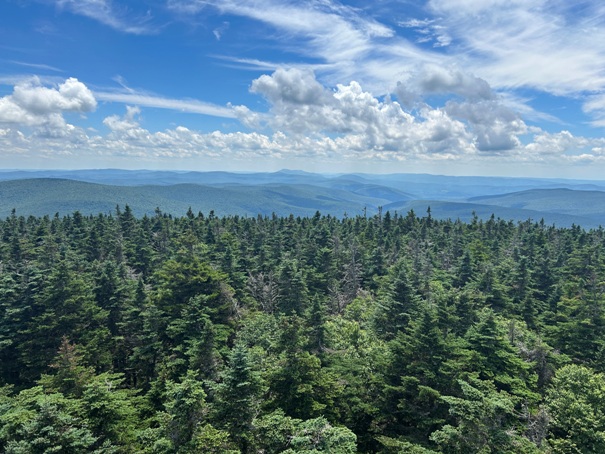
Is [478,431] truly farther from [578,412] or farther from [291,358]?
[291,358]

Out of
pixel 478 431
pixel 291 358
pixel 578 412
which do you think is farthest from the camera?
pixel 291 358

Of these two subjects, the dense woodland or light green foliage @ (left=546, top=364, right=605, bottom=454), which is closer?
the dense woodland

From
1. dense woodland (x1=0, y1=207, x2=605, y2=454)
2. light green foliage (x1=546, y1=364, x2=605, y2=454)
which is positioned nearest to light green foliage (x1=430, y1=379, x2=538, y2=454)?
dense woodland (x1=0, y1=207, x2=605, y2=454)

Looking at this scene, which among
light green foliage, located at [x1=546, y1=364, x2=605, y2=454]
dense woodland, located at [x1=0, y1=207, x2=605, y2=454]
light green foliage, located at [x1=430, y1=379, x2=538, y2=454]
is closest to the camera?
light green foliage, located at [x1=430, y1=379, x2=538, y2=454]

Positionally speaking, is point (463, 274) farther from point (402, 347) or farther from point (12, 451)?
point (12, 451)

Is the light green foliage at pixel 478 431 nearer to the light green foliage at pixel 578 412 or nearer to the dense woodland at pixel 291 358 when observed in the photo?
the dense woodland at pixel 291 358

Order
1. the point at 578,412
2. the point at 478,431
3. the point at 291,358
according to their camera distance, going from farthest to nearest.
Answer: the point at 291,358
the point at 578,412
the point at 478,431

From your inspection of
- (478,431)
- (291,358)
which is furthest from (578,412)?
(291,358)

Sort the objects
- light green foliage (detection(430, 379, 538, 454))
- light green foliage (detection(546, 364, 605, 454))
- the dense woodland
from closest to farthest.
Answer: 1. light green foliage (detection(430, 379, 538, 454))
2. the dense woodland
3. light green foliage (detection(546, 364, 605, 454))

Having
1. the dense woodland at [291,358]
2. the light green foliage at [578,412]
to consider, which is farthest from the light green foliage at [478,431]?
the light green foliage at [578,412]

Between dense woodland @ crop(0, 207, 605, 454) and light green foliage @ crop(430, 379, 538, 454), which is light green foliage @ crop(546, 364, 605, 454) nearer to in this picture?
dense woodland @ crop(0, 207, 605, 454)
